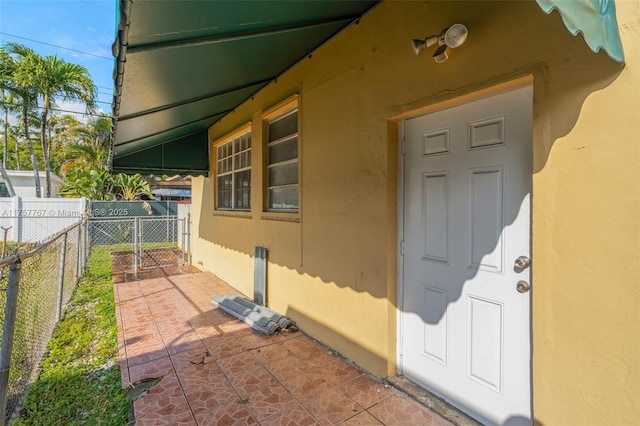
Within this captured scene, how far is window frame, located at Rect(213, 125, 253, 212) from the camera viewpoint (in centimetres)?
598

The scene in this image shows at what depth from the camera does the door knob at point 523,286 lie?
2.07 metres

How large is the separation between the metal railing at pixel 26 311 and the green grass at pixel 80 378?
5.0 inches

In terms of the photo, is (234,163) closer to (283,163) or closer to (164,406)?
(283,163)

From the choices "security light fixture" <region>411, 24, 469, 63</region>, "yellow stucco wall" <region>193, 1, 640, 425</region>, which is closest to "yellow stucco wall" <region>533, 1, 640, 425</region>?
"yellow stucco wall" <region>193, 1, 640, 425</region>

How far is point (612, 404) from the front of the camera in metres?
1.66

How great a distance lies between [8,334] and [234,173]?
466 centimetres

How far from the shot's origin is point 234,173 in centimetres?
658

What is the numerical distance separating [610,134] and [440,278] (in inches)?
56.6

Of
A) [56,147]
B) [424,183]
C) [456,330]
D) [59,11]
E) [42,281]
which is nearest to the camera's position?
[456,330]

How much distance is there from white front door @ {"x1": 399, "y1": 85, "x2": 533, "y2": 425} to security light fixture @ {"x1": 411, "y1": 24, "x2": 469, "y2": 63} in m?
0.41

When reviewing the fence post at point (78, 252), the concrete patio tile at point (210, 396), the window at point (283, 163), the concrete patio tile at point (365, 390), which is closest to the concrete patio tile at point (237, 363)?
the concrete patio tile at point (210, 396)

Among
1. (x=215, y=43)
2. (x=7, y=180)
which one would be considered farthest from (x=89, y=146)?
(x=215, y=43)

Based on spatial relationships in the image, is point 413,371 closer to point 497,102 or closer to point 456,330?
point 456,330

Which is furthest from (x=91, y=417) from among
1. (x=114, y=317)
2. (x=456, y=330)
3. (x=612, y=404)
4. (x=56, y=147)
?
(x=56, y=147)
